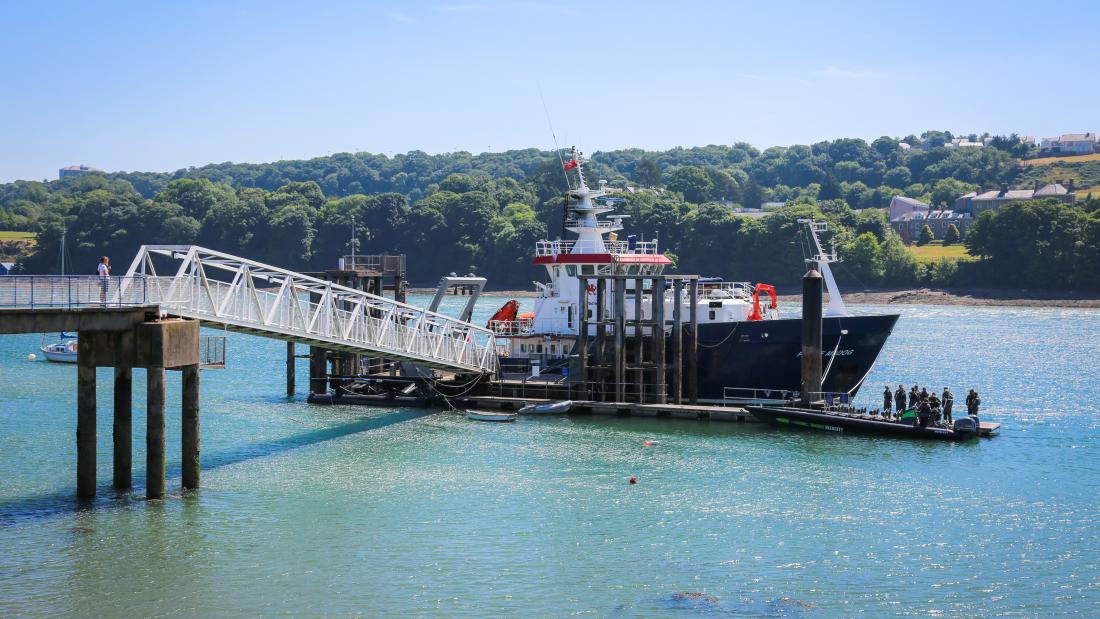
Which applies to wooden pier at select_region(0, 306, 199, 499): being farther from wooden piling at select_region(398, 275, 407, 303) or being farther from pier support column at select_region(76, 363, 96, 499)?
wooden piling at select_region(398, 275, 407, 303)

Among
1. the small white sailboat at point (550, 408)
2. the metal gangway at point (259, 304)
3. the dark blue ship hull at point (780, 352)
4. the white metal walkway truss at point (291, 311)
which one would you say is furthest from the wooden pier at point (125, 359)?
the dark blue ship hull at point (780, 352)

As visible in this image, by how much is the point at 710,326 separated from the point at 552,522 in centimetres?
1933

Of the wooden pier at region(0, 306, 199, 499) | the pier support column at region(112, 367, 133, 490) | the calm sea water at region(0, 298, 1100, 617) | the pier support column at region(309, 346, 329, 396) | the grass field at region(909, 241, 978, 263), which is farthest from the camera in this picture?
the grass field at region(909, 241, 978, 263)

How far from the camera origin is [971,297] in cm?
14112

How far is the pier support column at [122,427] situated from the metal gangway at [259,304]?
203 centimetres

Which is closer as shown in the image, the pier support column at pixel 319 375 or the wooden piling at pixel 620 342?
the wooden piling at pixel 620 342

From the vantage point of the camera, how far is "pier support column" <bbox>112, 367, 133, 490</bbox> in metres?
33.0

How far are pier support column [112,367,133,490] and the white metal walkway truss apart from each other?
2.15 m

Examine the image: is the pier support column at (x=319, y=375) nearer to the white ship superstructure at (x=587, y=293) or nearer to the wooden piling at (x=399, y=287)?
the wooden piling at (x=399, y=287)

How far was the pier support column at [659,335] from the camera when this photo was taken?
4841 centimetres

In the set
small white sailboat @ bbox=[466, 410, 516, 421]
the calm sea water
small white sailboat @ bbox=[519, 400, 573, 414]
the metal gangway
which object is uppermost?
the metal gangway

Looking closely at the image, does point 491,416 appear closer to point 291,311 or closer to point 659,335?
point 659,335

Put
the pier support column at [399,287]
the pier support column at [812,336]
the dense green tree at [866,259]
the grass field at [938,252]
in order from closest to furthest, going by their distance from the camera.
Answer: the pier support column at [812,336] → the pier support column at [399,287] → the dense green tree at [866,259] → the grass field at [938,252]

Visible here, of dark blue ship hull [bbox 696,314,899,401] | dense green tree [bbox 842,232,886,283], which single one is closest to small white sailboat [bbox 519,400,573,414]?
dark blue ship hull [bbox 696,314,899,401]
